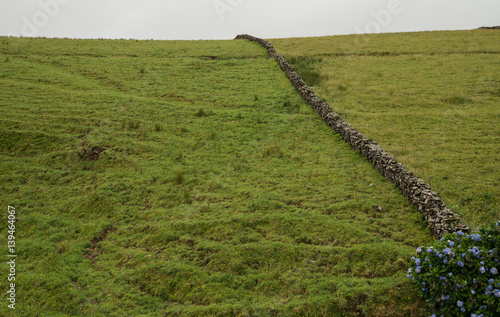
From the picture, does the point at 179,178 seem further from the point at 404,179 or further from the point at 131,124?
the point at 404,179

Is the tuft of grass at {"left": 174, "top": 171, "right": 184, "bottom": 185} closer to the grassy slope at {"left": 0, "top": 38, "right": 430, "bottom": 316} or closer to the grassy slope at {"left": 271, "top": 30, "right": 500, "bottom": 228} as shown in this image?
the grassy slope at {"left": 0, "top": 38, "right": 430, "bottom": 316}

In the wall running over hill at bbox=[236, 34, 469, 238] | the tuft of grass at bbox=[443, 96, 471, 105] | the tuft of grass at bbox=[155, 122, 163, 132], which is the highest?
the tuft of grass at bbox=[443, 96, 471, 105]

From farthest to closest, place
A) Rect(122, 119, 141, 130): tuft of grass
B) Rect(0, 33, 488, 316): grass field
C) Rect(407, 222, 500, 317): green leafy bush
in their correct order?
Rect(122, 119, 141, 130): tuft of grass, Rect(0, 33, 488, 316): grass field, Rect(407, 222, 500, 317): green leafy bush

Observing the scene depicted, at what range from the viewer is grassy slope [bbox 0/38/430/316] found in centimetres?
1002

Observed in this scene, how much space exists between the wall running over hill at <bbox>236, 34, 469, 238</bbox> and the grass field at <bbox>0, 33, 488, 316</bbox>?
41 centimetres

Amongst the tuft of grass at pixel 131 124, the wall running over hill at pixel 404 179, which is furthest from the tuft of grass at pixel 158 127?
the wall running over hill at pixel 404 179

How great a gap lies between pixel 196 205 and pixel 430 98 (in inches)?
757

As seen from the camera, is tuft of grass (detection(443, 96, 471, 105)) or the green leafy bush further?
tuft of grass (detection(443, 96, 471, 105))

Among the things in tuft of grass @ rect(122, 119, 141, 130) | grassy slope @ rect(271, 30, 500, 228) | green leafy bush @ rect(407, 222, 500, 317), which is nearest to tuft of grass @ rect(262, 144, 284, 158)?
grassy slope @ rect(271, 30, 500, 228)

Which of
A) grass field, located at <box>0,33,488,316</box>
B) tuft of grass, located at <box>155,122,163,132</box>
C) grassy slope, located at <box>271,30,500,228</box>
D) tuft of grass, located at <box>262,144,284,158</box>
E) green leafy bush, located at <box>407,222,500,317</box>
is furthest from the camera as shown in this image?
tuft of grass, located at <box>155,122,163,132</box>

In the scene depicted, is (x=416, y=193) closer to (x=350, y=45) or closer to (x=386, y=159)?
(x=386, y=159)

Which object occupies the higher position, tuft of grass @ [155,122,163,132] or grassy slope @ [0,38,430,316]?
tuft of grass @ [155,122,163,132]

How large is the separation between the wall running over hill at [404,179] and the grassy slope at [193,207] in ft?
1.48

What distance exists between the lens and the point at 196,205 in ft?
46.2
